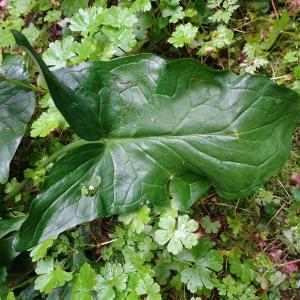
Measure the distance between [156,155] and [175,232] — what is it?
27 centimetres

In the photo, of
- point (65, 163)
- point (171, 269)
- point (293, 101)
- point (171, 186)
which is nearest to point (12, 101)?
point (65, 163)

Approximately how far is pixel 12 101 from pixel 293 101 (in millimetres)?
1030

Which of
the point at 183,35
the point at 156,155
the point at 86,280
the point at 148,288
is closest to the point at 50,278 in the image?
the point at 86,280

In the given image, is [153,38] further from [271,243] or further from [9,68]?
[271,243]

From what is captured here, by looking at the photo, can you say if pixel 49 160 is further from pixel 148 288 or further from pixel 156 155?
pixel 148 288

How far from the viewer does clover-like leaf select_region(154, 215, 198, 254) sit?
1379 mm

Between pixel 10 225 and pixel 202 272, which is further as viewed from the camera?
pixel 10 225

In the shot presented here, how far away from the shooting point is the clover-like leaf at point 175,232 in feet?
4.52

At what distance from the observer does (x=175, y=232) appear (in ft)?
4.58

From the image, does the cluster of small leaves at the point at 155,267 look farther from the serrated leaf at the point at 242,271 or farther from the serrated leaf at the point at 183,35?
the serrated leaf at the point at 183,35

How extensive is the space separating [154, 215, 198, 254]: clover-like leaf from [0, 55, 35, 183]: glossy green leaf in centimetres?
62

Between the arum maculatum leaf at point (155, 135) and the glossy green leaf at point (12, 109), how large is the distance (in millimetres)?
285

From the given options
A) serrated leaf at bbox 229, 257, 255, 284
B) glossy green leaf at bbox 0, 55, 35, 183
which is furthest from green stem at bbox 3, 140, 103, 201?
serrated leaf at bbox 229, 257, 255, 284

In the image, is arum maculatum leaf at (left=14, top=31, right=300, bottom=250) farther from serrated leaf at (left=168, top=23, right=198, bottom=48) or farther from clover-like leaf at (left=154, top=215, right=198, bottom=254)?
serrated leaf at (left=168, top=23, right=198, bottom=48)
